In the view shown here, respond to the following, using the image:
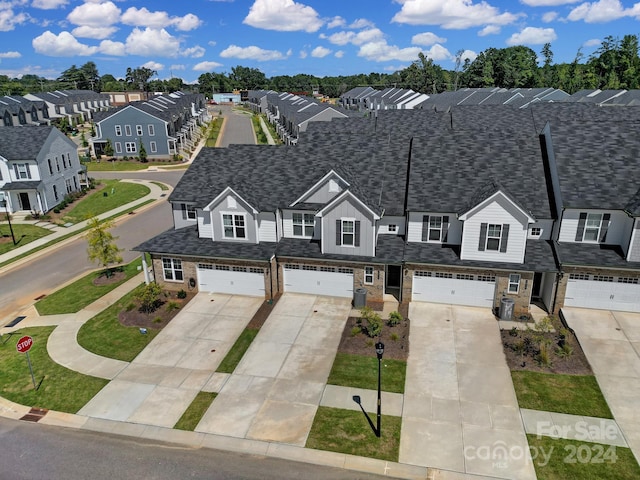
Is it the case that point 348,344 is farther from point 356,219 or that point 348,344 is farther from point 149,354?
point 149,354

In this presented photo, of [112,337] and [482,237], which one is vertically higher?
[482,237]

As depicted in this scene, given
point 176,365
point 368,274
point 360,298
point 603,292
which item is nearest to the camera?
point 176,365

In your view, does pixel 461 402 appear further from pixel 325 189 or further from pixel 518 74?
pixel 518 74

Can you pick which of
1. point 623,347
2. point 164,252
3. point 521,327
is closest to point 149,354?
point 164,252

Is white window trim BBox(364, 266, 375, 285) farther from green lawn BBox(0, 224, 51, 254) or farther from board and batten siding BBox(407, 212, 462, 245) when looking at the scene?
green lawn BBox(0, 224, 51, 254)

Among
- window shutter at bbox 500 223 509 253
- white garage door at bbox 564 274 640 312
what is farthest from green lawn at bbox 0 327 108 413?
white garage door at bbox 564 274 640 312

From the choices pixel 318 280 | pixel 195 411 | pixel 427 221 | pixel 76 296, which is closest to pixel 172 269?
pixel 76 296
